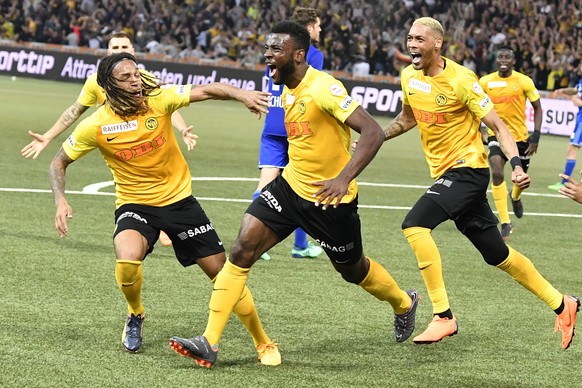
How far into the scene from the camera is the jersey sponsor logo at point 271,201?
7.23 meters

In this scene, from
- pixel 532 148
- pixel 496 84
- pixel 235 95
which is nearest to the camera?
pixel 235 95

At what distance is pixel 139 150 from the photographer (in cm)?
745

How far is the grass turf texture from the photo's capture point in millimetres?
6883

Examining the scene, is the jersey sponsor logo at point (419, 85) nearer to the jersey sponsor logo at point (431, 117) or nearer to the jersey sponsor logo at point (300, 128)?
the jersey sponsor logo at point (431, 117)

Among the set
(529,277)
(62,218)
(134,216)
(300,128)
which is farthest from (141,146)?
(529,277)

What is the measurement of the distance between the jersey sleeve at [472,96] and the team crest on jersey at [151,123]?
2318 mm

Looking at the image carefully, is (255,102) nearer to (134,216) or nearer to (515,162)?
(134,216)

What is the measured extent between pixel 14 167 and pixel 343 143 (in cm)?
1088

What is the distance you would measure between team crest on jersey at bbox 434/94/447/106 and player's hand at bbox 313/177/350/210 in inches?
74.5

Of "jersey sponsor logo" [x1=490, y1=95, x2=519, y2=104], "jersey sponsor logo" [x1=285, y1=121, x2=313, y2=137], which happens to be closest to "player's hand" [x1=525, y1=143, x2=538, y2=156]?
"jersey sponsor logo" [x1=490, y1=95, x2=519, y2=104]

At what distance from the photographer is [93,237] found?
1183cm

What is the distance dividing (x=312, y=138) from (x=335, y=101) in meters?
0.37

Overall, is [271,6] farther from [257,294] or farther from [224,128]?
[257,294]

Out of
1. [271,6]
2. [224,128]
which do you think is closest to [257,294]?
[224,128]
